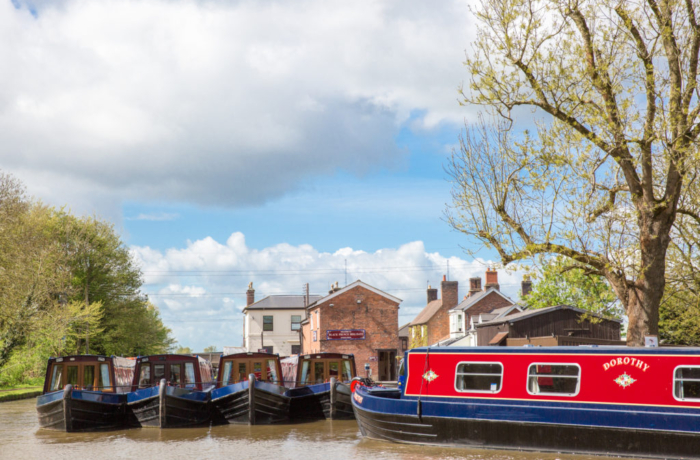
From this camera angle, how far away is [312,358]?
Answer: 2591 centimetres

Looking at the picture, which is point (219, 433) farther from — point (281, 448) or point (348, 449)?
point (348, 449)

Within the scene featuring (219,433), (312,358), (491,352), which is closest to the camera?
(491,352)

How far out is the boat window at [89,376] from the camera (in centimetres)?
2305

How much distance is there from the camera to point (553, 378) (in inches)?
584

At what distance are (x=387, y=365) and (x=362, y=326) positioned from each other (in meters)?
3.24

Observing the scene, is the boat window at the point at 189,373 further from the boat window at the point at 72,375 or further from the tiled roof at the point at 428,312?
the tiled roof at the point at 428,312

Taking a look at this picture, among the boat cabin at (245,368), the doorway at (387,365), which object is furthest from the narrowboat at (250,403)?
the doorway at (387,365)

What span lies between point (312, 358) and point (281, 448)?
9.13 meters

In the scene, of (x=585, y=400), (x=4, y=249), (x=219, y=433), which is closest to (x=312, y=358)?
(x=219, y=433)

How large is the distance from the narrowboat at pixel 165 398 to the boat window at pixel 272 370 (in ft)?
7.87

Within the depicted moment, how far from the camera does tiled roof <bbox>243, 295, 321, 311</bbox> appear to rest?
6219cm

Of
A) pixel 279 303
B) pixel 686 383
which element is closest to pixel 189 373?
pixel 686 383

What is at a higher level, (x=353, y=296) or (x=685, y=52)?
(x=685, y=52)

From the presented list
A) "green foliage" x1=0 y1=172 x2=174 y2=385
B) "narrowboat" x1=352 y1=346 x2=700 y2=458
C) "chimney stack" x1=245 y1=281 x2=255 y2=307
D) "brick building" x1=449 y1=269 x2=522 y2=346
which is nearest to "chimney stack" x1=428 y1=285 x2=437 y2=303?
"brick building" x1=449 y1=269 x2=522 y2=346
